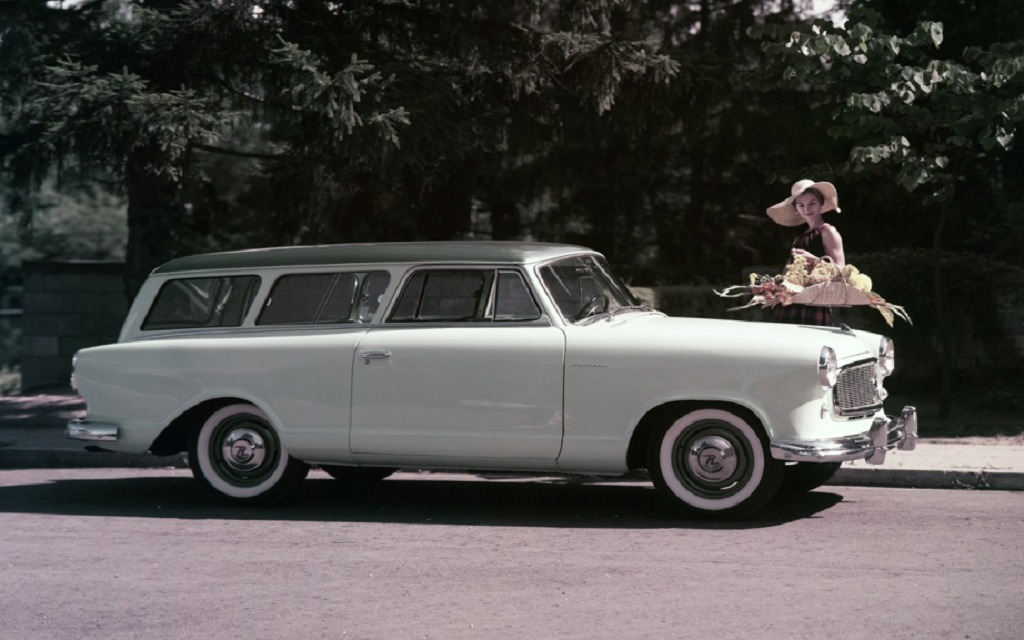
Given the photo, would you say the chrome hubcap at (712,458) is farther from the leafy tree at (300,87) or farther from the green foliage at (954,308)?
the green foliage at (954,308)

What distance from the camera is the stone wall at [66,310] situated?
57.2 feet

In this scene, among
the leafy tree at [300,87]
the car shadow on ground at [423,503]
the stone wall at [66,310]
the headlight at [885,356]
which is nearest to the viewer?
the car shadow on ground at [423,503]

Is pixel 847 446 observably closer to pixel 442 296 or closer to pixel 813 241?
pixel 813 241

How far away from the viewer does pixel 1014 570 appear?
274 inches

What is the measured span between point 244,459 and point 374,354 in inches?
48.9

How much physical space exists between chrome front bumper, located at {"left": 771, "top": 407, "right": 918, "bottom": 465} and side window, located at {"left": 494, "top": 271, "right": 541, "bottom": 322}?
5.58 feet

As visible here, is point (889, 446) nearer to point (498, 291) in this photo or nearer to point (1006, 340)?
point (498, 291)

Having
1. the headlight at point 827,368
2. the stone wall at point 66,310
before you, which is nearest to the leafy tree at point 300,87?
the stone wall at point 66,310


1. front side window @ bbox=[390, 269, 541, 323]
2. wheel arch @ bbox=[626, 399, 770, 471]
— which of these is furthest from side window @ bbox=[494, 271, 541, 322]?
wheel arch @ bbox=[626, 399, 770, 471]

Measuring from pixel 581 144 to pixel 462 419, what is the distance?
1087 cm

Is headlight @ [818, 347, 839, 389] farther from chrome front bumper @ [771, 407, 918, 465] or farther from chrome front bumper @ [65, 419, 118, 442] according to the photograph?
chrome front bumper @ [65, 419, 118, 442]

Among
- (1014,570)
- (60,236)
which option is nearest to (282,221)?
(1014,570)

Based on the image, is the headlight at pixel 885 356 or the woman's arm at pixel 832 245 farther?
the woman's arm at pixel 832 245

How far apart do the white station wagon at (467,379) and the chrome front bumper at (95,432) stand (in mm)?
13
